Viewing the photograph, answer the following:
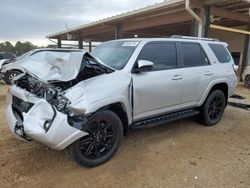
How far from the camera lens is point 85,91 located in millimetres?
3191

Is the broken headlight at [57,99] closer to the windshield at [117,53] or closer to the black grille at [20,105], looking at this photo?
the black grille at [20,105]

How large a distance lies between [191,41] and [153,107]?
1.81 m

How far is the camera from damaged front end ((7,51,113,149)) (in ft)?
9.84

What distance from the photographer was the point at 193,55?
16.7 feet

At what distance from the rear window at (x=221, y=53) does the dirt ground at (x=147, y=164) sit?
5.79 ft

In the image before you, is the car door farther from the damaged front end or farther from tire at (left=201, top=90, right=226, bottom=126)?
tire at (left=201, top=90, right=226, bottom=126)

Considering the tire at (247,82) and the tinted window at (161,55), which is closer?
the tinted window at (161,55)

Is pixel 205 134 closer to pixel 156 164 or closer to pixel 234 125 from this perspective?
pixel 234 125

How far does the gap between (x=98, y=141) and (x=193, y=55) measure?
2759mm

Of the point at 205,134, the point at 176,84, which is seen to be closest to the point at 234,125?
the point at 205,134

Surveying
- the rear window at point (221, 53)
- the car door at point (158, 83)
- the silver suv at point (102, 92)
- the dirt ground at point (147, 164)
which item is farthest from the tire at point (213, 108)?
the car door at point (158, 83)

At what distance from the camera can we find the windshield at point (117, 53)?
13.4 ft

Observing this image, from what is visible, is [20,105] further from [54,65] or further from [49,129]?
[49,129]

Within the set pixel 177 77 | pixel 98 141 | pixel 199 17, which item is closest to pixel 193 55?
pixel 177 77
